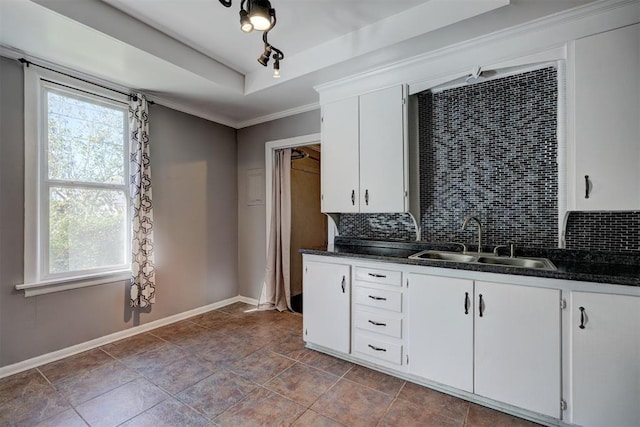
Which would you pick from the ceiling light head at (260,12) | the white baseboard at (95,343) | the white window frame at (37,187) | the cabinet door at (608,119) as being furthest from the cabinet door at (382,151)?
the white window frame at (37,187)

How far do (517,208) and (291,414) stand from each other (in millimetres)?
2178

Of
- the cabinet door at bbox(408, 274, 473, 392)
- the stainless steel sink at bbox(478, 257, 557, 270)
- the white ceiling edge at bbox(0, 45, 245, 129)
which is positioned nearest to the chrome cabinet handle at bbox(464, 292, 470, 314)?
the cabinet door at bbox(408, 274, 473, 392)

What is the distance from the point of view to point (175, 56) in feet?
8.16

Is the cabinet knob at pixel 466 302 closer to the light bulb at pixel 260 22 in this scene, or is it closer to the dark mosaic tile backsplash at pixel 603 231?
the dark mosaic tile backsplash at pixel 603 231

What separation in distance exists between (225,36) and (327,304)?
2.46 m

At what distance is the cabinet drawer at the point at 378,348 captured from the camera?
218 centimetres

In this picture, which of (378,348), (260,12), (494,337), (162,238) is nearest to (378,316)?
(378,348)

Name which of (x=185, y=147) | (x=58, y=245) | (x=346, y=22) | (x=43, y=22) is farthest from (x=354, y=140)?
(x=58, y=245)

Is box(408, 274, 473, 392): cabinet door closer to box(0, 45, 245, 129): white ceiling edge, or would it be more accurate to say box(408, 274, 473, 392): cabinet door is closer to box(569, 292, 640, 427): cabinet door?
box(569, 292, 640, 427): cabinet door

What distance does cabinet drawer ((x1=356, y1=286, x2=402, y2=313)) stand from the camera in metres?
2.19

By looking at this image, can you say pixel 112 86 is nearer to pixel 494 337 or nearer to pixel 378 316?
pixel 378 316

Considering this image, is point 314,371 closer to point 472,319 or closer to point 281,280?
point 472,319

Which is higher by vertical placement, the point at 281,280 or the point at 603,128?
the point at 603,128

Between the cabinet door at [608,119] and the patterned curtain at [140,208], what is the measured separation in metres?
3.64
